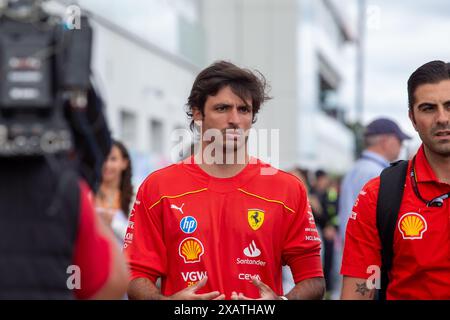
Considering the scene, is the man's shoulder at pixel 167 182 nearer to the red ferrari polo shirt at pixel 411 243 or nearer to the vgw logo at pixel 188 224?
the vgw logo at pixel 188 224

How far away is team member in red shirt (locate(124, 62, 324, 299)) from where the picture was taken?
17.2ft

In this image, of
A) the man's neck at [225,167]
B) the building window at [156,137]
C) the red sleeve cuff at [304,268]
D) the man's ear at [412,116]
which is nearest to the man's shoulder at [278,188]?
the man's neck at [225,167]

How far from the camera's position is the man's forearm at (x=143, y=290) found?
17.2ft

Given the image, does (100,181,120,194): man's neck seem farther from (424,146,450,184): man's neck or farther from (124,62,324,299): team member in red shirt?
(424,146,450,184): man's neck

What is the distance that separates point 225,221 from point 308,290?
507mm

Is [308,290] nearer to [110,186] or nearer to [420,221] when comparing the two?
[420,221]

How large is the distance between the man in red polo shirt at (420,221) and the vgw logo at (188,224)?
0.73 metres

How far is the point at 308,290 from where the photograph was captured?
5.31m

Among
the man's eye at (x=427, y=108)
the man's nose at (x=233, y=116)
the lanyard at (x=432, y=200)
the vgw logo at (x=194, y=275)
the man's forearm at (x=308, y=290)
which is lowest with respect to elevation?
the man's forearm at (x=308, y=290)

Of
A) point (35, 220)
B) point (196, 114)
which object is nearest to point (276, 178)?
point (196, 114)

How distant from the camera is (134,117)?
81.7 ft
